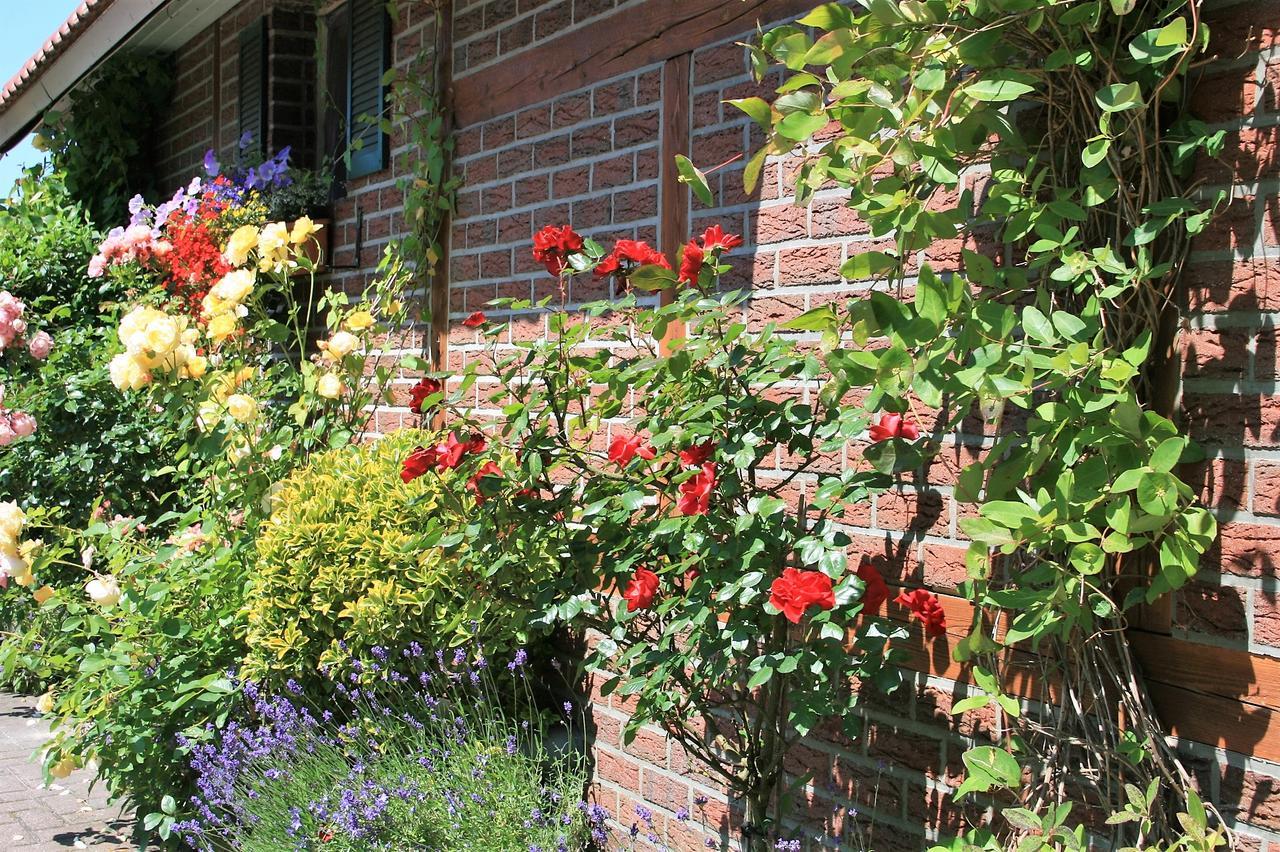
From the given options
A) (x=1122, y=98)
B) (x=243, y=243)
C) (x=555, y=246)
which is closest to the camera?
(x=1122, y=98)

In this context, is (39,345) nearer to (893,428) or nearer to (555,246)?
(555,246)

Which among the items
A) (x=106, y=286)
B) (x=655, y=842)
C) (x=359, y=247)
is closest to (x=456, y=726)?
(x=655, y=842)

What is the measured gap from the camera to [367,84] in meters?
5.71

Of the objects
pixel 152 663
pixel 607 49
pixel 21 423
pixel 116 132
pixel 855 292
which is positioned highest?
pixel 116 132

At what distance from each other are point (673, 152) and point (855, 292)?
0.89 m

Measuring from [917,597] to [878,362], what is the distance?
27.5 inches

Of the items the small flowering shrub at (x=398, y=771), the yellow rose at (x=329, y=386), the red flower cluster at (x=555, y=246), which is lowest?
the small flowering shrub at (x=398, y=771)

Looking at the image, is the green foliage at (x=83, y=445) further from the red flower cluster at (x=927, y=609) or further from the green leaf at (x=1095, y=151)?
the green leaf at (x=1095, y=151)

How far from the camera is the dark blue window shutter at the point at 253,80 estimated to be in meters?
6.68

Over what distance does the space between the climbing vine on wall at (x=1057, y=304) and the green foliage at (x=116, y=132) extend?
717cm

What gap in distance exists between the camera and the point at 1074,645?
220 cm

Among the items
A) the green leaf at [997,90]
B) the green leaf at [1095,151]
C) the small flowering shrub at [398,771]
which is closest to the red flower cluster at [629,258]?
Answer: the green leaf at [997,90]

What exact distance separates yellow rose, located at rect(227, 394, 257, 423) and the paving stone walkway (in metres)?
1.50

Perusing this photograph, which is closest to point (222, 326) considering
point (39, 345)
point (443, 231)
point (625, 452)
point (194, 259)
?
point (443, 231)
